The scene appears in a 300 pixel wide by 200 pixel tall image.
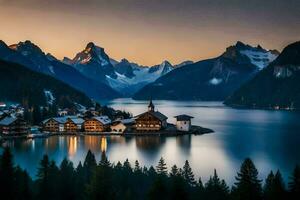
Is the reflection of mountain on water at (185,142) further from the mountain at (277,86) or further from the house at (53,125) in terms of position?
the mountain at (277,86)

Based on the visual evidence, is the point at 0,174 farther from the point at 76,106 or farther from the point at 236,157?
the point at 76,106

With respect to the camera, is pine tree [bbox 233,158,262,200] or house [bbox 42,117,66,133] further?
house [bbox 42,117,66,133]

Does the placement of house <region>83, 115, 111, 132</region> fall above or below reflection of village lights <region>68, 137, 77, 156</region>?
above

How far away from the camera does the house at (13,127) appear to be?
1638 inches

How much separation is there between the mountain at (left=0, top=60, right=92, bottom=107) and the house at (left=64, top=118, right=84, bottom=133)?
659 inches

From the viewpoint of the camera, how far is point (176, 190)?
13.3 m

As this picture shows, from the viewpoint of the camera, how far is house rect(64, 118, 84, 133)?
46281mm

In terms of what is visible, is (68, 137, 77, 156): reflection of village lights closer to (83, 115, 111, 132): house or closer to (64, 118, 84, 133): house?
(83, 115, 111, 132): house

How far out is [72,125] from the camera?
4666cm

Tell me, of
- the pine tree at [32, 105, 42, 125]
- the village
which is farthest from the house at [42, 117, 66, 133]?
the pine tree at [32, 105, 42, 125]

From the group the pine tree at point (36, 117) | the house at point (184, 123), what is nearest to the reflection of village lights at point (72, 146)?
the pine tree at point (36, 117)

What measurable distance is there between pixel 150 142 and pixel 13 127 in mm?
12190

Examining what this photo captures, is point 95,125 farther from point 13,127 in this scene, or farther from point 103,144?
point 103,144

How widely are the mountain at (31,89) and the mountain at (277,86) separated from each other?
209ft
